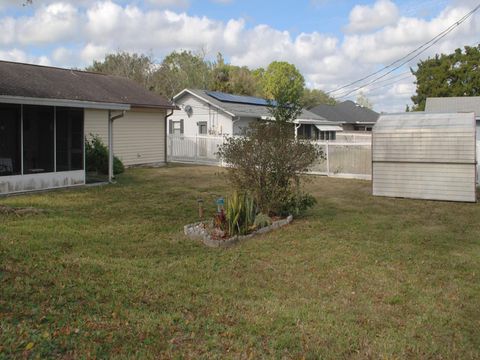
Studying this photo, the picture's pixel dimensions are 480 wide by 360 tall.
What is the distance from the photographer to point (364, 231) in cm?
865

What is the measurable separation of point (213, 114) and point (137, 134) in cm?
742

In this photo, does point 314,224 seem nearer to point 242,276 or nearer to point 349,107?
point 242,276

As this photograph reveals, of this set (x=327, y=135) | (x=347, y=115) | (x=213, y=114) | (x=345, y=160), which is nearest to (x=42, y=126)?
(x=345, y=160)

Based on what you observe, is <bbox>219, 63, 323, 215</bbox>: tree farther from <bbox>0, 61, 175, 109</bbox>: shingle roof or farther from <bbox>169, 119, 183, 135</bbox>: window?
<bbox>169, 119, 183, 135</bbox>: window

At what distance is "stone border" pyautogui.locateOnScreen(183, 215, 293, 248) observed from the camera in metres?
7.56

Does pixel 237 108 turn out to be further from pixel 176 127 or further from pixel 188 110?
pixel 176 127

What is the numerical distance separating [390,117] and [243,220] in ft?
25.4

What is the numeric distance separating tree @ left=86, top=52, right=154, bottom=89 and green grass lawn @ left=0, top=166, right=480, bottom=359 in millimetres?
39085

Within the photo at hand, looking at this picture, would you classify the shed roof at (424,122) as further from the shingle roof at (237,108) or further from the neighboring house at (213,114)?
the shingle roof at (237,108)

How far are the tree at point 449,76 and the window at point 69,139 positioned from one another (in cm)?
3302

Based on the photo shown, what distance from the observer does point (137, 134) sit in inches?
811

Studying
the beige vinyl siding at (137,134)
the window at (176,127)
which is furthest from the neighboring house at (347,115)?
the beige vinyl siding at (137,134)

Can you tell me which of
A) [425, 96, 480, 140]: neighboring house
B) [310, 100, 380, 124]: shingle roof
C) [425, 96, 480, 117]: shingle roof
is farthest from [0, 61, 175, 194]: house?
[310, 100, 380, 124]: shingle roof

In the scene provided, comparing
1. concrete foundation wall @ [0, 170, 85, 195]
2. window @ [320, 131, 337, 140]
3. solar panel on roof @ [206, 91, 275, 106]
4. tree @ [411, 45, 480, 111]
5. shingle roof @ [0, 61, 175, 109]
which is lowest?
concrete foundation wall @ [0, 170, 85, 195]
